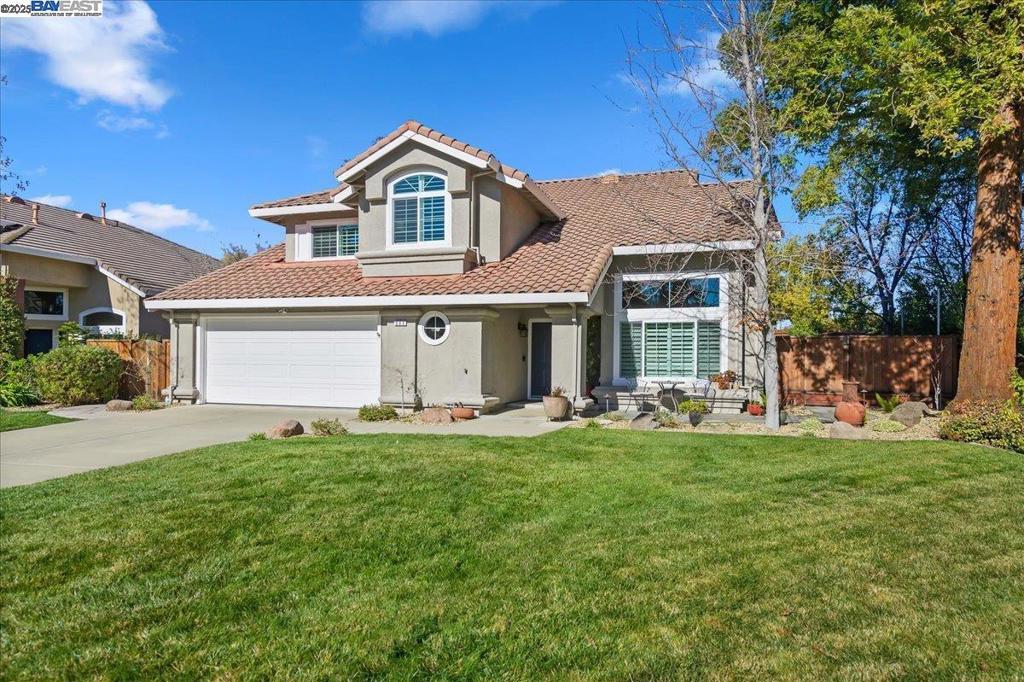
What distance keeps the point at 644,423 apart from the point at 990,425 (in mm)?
5512

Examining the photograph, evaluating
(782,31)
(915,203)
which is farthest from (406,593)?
(915,203)

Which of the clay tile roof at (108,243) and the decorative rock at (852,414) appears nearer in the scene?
the decorative rock at (852,414)

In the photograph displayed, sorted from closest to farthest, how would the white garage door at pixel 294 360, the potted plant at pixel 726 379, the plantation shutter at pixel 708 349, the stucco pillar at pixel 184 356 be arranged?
1. the potted plant at pixel 726 379
2. the plantation shutter at pixel 708 349
3. the white garage door at pixel 294 360
4. the stucco pillar at pixel 184 356

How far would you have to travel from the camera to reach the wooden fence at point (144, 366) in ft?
59.0

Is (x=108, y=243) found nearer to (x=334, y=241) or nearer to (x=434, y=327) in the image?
(x=334, y=241)

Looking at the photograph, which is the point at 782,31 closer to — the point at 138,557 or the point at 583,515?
the point at 583,515

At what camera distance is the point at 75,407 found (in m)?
16.4

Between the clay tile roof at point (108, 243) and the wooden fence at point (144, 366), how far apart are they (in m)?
4.63

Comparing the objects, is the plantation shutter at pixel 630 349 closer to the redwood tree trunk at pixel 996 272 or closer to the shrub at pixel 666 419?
the shrub at pixel 666 419

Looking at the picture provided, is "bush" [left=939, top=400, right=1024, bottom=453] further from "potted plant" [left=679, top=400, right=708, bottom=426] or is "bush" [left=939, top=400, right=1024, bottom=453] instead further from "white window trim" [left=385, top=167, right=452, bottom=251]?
"white window trim" [left=385, top=167, right=452, bottom=251]

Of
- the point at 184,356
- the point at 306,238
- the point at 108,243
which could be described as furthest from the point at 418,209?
the point at 108,243

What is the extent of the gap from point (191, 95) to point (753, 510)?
15.0 meters

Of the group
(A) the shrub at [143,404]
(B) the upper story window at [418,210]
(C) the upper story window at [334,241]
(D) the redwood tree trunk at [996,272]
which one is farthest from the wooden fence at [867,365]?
(A) the shrub at [143,404]
